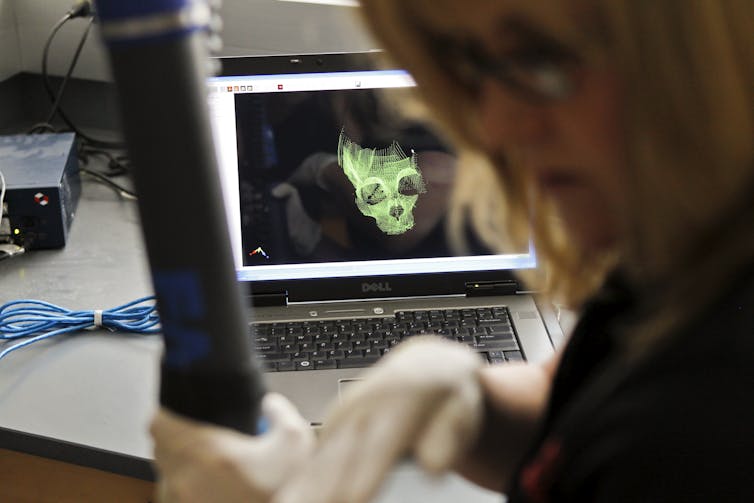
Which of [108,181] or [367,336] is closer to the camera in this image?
[367,336]

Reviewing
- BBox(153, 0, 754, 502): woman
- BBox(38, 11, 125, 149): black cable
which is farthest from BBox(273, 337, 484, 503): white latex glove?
BBox(38, 11, 125, 149): black cable

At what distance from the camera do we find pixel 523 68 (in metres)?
0.42

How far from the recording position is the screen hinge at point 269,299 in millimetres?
1128

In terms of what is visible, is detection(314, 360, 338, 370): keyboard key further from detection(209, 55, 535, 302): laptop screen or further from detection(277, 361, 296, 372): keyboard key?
detection(209, 55, 535, 302): laptop screen

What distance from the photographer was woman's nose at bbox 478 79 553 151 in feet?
1.42

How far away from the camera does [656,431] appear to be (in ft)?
1.39

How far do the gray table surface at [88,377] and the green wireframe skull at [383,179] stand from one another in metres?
0.27

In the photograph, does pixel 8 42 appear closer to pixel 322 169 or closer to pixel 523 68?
pixel 322 169

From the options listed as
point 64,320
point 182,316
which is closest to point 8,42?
Result: point 64,320

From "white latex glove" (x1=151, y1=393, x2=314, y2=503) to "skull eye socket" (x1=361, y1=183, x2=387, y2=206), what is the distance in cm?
64

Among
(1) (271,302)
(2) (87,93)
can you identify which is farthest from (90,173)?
(1) (271,302)

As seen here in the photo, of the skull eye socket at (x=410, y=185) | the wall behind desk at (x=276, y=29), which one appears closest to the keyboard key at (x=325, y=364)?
the skull eye socket at (x=410, y=185)

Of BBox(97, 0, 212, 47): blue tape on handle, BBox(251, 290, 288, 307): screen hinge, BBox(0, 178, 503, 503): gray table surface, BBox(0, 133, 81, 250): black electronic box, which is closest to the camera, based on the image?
BBox(97, 0, 212, 47): blue tape on handle

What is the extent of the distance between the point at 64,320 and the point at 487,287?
53cm
